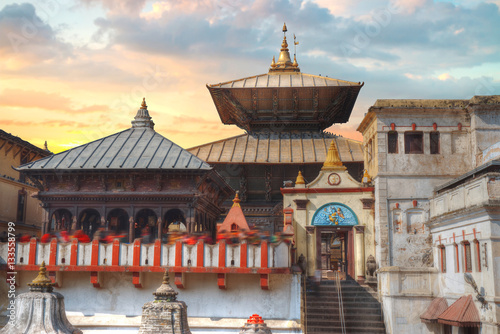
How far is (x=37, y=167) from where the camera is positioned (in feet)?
104

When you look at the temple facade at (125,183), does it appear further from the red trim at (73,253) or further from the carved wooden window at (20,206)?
Result: the carved wooden window at (20,206)

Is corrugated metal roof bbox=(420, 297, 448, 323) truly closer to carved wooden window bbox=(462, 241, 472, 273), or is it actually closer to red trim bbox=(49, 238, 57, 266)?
carved wooden window bbox=(462, 241, 472, 273)

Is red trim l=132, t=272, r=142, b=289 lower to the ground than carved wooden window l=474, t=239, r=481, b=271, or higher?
lower

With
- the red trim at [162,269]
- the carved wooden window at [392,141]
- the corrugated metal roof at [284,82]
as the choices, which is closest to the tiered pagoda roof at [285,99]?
the corrugated metal roof at [284,82]

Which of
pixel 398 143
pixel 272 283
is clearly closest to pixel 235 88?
pixel 398 143

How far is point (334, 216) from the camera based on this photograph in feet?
108

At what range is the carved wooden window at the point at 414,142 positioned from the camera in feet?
104

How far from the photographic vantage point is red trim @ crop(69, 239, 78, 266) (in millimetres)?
29250

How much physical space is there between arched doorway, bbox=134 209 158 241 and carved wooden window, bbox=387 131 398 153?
12675 millimetres

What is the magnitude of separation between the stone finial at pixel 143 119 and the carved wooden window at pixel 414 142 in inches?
577

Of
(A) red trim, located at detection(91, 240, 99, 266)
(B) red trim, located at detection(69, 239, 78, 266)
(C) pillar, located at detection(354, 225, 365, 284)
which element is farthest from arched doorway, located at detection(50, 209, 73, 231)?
(C) pillar, located at detection(354, 225, 365, 284)

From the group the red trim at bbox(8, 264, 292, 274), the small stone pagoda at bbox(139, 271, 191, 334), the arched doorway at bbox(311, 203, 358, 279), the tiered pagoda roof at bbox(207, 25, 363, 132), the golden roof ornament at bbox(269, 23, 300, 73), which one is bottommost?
the small stone pagoda at bbox(139, 271, 191, 334)

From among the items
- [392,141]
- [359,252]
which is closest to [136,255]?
[359,252]

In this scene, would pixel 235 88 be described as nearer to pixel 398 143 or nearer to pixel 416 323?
pixel 398 143
